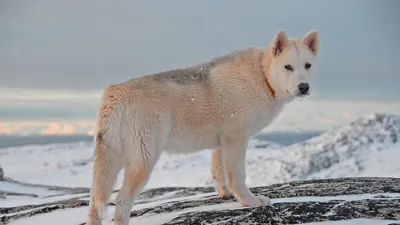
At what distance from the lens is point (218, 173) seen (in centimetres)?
1012

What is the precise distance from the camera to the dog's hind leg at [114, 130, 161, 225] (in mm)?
8164

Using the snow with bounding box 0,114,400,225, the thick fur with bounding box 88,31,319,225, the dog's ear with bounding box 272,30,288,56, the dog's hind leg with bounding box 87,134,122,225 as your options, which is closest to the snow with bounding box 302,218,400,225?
the thick fur with bounding box 88,31,319,225

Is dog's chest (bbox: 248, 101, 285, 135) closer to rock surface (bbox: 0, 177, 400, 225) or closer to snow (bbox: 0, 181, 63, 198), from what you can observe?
rock surface (bbox: 0, 177, 400, 225)

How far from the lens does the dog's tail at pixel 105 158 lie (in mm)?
8133

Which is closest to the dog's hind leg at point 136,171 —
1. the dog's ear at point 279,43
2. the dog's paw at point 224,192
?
the dog's paw at point 224,192

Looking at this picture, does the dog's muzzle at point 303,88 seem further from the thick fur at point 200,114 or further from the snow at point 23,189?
the snow at point 23,189

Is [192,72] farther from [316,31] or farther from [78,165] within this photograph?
[78,165]

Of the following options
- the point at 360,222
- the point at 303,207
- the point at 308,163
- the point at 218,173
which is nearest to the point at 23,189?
the point at 308,163

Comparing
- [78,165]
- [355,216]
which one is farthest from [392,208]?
[78,165]

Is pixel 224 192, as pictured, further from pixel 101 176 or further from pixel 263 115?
pixel 101 176

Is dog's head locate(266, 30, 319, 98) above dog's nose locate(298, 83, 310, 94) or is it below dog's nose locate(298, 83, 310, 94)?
above

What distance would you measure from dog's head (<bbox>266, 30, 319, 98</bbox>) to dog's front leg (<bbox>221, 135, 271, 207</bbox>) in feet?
3.64

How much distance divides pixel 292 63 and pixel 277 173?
24.5 metres

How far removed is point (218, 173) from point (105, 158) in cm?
263
